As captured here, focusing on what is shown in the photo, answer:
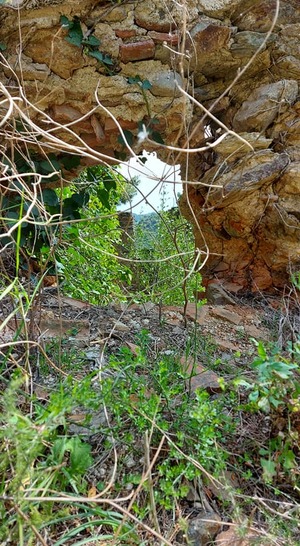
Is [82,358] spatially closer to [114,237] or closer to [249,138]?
[249,138]

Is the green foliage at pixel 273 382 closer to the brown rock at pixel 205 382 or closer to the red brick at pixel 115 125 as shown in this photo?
the brown rock at pixel 205 382

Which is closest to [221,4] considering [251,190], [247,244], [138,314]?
[251,190]

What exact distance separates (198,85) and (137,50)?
0.45m

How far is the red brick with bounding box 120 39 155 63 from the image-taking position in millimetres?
2232

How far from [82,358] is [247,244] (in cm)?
168

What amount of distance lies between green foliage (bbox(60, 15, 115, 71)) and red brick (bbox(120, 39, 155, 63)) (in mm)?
73

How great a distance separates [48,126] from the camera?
233cm

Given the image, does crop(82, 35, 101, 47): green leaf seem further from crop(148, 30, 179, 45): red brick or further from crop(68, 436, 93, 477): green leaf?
crop(68, 436, 93, 477): green leaf

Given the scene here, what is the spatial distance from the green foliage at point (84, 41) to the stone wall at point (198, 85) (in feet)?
0.07

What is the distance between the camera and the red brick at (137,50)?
7.32 ft

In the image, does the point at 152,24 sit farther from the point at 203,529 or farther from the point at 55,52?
the point at 203,529

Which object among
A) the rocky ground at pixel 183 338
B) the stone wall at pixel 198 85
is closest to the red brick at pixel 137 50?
the stone wall at pixel 198 85

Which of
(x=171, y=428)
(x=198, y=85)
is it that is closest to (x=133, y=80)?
(x=198, y=85)

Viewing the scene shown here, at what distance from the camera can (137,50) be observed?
224 centimetres
